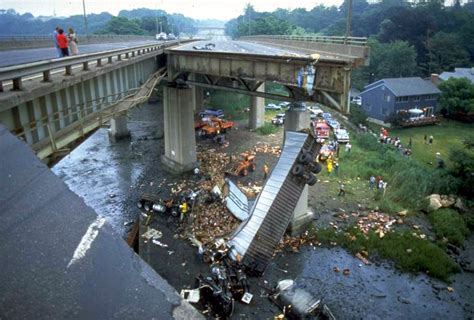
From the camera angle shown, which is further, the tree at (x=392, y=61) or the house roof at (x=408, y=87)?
the tree at (x=392, y=61)

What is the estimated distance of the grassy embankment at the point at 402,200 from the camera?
57.6 ft

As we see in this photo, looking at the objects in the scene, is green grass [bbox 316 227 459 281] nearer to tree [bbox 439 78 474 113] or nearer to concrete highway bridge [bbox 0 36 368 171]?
concrete highway bridge [bbox 0 36 368 171]

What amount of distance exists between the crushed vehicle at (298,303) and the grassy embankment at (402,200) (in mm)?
5208

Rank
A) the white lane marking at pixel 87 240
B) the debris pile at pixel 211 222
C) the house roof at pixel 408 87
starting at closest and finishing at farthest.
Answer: the white lane marking at pixel 87 240
the debris pile at pixel 211 222
the house roof at pixel 408 87

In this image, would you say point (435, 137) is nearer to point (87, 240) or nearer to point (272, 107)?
point (272, 107)

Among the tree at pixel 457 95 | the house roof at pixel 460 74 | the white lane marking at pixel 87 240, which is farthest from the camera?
the house roof at pixel 460 74

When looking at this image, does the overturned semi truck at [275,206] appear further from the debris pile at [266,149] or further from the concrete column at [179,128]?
the debris pile at [266,149]

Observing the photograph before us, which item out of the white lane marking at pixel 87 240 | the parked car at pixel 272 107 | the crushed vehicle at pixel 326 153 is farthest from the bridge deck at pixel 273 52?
the parked car at pixel 272 107

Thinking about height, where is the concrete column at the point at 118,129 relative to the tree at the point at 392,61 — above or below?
below

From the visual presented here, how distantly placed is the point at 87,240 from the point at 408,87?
53595mm

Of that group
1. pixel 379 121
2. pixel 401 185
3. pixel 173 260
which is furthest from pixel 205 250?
pixel 379 121

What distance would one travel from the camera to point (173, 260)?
16781mm

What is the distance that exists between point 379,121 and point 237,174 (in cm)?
3024

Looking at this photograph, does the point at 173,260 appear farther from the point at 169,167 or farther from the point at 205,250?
the point at 169,167
